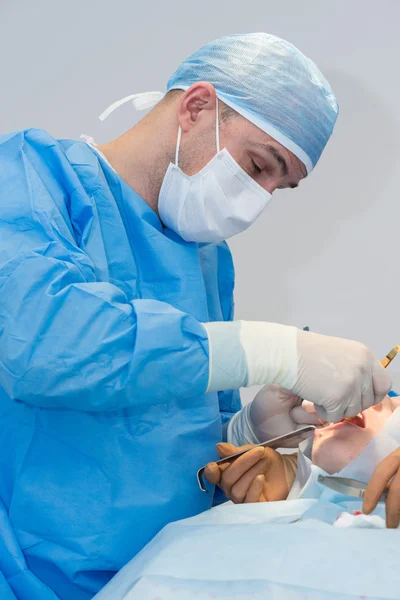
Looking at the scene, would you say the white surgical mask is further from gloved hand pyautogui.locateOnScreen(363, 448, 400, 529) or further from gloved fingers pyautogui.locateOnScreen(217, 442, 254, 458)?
gloved hand pyautogui.locateOnScreen(363, 448, 400, 529)

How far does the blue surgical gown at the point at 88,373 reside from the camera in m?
1.03

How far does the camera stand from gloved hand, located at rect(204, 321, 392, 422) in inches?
44.0

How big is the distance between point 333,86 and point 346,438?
111 centimetres

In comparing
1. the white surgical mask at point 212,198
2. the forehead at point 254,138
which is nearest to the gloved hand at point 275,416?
the white surgical mask at point 212,198

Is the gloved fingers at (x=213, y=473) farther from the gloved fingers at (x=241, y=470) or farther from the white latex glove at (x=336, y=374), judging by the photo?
the white latex glove at (x=336, y=374)

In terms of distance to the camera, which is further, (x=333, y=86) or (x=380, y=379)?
(x=333, y=86)

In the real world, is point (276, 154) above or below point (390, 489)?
above

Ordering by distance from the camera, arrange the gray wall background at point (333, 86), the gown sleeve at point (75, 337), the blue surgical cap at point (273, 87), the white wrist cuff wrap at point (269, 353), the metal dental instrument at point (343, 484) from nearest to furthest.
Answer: the gown sleeve at point (75, 337) → the white wrist cuff wrap at point (269, 353) → the metal dental instrument at point (343, 484) → the blue surgical cap at point (273, 87) → the gray wall background at point (333, 86)

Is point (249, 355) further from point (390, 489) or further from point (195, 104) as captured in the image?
point (195, 104)

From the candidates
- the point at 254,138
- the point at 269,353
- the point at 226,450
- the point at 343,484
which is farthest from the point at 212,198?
the point at 343,484

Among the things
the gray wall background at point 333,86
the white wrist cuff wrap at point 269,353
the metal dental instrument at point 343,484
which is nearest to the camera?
the white wrist cuff wrap at point 269,353

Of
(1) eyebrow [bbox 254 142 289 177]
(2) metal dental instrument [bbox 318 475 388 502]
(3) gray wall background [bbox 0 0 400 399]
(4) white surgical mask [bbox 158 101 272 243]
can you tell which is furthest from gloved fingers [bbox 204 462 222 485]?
(3) gray wall background [bbox 0 0 400 399]

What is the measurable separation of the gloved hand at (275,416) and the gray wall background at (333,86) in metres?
0.65

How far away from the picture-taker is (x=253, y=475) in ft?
4.40
